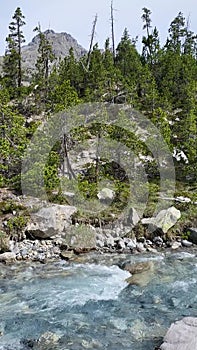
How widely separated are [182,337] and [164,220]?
11.6 metres

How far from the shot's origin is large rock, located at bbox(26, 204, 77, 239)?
18.4 meters

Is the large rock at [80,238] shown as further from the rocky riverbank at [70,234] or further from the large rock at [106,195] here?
the large rock at [106,195]

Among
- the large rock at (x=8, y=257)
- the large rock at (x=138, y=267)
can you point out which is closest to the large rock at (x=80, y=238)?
the large rock at (x=8, y=257)

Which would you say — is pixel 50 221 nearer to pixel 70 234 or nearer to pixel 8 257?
pixel 70 234

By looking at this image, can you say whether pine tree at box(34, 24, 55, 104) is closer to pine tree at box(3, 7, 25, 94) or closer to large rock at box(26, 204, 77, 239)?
pine tree at box(3, 7, 25, 94)

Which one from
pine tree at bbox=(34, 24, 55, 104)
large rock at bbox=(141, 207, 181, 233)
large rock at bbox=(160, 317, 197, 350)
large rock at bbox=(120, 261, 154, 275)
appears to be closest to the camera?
large rock at bbox=(160, 317, 197, 350)

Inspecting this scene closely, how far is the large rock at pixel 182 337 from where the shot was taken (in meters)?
7.98

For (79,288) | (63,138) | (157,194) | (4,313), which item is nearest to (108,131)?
(63,138)

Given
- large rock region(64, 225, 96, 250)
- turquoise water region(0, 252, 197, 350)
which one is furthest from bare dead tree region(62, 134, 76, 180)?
turquoise water region(0, 252, 197, 350)

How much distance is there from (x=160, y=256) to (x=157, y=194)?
8.20 metres

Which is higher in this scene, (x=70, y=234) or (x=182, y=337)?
(x=182, y=337)

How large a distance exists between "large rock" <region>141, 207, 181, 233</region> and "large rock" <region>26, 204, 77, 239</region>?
13.8 ft

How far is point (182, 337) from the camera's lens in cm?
834

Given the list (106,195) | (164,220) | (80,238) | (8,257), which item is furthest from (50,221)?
(164,220)
